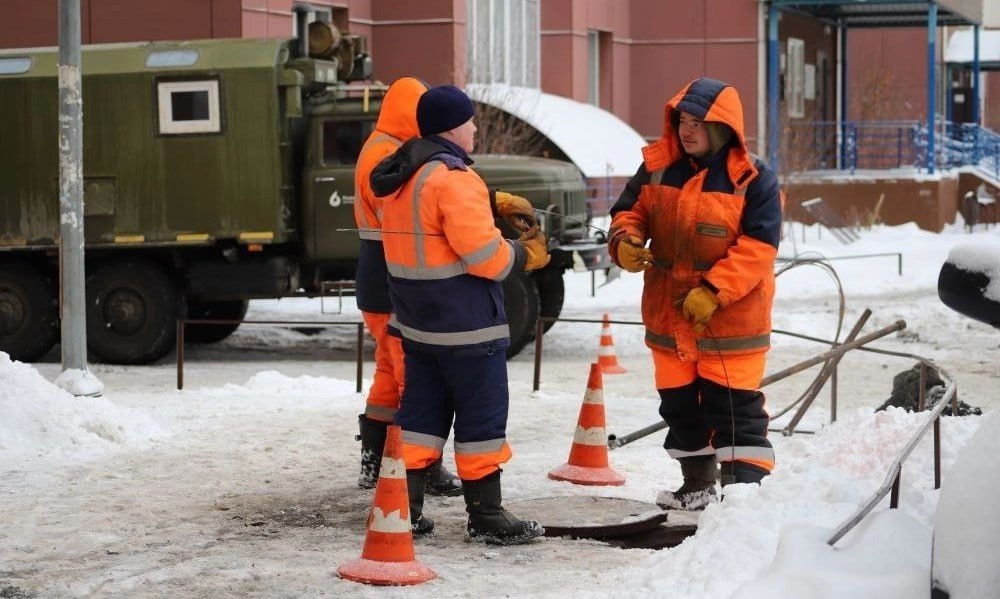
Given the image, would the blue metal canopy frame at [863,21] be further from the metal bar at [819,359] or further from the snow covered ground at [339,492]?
the metal bar at [819,359]

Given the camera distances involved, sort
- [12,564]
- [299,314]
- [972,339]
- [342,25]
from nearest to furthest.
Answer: [12,564] → [972,339] → [299,314] → [342,25]

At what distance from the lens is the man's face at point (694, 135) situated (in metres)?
7.16

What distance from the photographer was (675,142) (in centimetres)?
736

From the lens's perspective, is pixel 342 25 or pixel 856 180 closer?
pixel 342 25

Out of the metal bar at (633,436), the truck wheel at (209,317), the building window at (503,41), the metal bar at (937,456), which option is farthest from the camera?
the building window at (503,41)

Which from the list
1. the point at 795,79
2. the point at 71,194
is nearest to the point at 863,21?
the point at 795,79

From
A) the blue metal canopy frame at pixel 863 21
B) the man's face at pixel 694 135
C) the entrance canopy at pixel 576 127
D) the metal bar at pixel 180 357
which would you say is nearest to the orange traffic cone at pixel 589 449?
the man's face at pixel 694 135

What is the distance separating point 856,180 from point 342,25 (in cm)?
1108

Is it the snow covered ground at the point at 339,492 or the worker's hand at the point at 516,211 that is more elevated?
the worker's hand at the point at 516,211

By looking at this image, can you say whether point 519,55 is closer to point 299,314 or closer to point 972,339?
point 299,314

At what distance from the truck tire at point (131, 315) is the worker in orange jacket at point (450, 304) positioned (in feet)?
27.0

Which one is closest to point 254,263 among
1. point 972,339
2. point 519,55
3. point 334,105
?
point 334,105

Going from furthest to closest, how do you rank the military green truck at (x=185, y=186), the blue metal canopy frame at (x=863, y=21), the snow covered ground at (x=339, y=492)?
the blue metal canopy frame at (x=863, y=21)
the military green truck at (x=185, y=186)
the snow covered ground at (x=339, y=492)

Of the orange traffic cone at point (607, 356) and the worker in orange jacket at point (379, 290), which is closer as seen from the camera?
the worker in orange jacket at point (379, 290)
